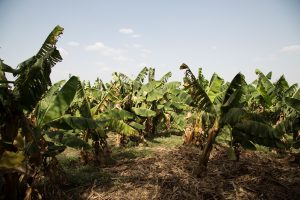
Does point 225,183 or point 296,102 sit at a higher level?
point 296,102

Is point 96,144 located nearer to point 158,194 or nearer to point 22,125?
point 158,194

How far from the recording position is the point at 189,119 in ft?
42.3

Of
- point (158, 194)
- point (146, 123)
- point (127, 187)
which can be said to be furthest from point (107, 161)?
point (146, 123)

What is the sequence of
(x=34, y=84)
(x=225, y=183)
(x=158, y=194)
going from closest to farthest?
(x=34, y=84)
(x=158, y=194)
(x=225, y=183)

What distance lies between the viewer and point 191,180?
25.5ft

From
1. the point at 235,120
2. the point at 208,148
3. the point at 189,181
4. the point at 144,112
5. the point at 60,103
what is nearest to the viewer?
the point at 60,103

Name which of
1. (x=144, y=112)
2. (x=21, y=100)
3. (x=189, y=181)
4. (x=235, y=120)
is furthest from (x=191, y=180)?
(x=144, y=112)

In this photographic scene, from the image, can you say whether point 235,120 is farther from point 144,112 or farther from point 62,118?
point 144,112

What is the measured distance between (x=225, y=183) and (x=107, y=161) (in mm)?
4344

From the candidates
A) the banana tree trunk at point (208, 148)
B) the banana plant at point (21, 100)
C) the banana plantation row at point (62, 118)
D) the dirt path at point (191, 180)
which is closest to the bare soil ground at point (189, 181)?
the dirt path at point (191, 180)

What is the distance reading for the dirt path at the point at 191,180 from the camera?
6941mm

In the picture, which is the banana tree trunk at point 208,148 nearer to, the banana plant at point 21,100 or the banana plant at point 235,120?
the banana plant at point 235,120

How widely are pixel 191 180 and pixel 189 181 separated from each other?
0.10 metres

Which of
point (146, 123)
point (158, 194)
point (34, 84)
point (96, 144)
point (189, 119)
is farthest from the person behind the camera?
point (146, 123)
